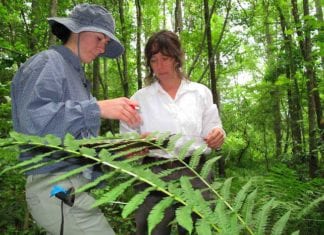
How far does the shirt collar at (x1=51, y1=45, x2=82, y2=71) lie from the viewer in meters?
2.10

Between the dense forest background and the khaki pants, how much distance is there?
4.35 ft

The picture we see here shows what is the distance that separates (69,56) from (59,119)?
0.46 metres

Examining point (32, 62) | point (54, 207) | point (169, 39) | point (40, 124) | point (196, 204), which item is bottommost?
point (54, 207)

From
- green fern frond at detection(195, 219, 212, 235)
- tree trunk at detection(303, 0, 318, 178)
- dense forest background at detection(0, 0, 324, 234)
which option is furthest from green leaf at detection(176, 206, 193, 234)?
tree trunk at detection(303, 0, 318, 178)

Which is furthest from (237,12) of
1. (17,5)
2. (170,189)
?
(170,189)

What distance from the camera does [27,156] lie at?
191 cm

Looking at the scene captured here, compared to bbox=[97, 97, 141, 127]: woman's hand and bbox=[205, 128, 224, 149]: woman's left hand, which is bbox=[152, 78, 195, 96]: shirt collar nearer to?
bbox=[205, 128, 224, 149]: woman's left hand

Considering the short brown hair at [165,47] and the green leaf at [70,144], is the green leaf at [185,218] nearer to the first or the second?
the green leaf at [70,144]

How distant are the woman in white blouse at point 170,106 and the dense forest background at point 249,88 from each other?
0.74 metres

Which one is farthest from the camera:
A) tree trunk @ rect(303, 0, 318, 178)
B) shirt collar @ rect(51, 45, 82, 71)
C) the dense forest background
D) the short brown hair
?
tree trunk @ rect(303, 0, 318, 178)

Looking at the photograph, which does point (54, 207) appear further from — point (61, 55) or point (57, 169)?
point (61, 55)

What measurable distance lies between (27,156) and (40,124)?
255 mm

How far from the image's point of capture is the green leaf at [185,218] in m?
1.02

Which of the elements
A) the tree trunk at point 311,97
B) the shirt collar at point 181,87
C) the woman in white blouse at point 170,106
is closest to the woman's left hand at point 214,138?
the woman in white blouse at point 170,106
